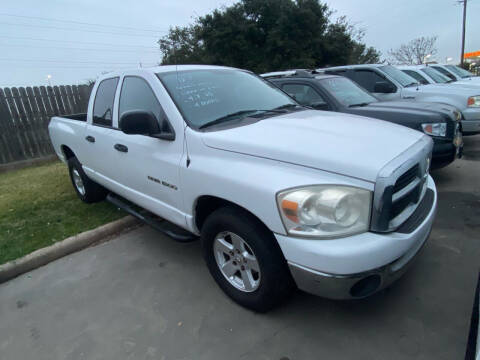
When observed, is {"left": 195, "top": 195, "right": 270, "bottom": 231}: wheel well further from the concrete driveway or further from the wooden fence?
the wooden fence

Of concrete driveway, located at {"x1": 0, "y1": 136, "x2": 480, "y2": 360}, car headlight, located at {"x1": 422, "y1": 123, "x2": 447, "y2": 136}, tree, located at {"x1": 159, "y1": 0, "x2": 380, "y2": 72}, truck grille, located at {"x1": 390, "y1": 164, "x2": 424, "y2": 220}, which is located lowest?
concrete driveway, located at {"x1": 0, "y1": 136, "x2": 480, "y2": 360}

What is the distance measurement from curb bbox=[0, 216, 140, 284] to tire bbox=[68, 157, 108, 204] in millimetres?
774

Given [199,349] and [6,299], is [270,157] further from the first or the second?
[6,299]

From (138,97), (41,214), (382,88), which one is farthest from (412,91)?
(41,214)

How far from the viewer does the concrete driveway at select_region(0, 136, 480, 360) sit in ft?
6.88

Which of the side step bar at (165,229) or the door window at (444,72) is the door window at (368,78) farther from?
the door window at (444,72)

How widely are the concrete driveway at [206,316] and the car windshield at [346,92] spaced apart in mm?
2437

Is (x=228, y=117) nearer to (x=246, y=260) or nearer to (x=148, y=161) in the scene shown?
(x=148, y=161)

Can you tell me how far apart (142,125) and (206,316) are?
158 cm

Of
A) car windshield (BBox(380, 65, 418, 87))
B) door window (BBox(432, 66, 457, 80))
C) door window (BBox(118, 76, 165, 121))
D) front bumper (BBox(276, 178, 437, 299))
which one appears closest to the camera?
front bumper (BBox(276, 178, 437, 299))

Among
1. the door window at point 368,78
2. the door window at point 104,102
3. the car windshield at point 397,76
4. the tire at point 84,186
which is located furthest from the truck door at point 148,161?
the car windshield at point 397,76

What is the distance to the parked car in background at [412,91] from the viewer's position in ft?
20.5

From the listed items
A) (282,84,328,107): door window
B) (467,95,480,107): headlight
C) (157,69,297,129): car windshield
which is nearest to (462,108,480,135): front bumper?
(467,95,480,107): headlight

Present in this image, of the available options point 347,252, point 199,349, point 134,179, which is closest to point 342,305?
point 347,252
